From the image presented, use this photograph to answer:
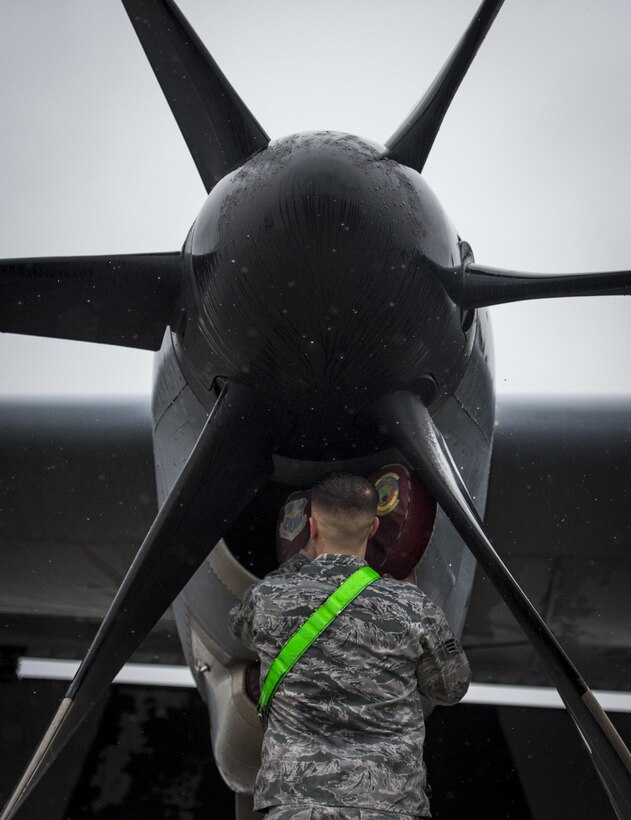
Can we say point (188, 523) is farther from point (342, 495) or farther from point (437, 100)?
point (437, 100)

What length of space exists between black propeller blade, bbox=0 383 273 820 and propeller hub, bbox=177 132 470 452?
0.15 metres

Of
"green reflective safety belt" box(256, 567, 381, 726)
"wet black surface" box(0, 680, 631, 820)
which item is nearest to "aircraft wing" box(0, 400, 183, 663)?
"wet black surface" box(0, 680, 631, 820)

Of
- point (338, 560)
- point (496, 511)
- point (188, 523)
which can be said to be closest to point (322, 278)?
point (338, 560)

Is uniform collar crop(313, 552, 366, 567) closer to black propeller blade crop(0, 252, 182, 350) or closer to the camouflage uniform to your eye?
the camouflage uniform

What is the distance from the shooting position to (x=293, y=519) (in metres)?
3.10

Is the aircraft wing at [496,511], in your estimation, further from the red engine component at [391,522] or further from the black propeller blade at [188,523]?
the black propeller blade at [188,523]

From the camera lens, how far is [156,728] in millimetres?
6383

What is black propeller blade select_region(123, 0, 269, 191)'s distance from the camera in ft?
10.4

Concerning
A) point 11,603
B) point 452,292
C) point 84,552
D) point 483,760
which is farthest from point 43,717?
point 452,292

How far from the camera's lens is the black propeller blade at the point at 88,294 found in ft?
9.93

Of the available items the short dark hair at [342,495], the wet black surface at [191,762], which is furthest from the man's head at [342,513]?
the wet black surface at [191,762]

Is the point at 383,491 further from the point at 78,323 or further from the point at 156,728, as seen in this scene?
the point at 156,728

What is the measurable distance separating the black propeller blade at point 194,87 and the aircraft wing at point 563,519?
298cm

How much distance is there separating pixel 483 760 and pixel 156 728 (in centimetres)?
235
